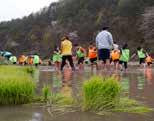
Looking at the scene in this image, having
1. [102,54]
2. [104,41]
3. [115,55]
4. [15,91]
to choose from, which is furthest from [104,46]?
[15,91]

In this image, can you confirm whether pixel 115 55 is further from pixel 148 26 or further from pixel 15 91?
pixel 148 26

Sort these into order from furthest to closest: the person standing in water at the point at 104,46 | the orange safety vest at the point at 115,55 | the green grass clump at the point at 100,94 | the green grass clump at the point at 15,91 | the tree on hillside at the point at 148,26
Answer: the tree on hillside at the point at 148,26, the orange safety vest at the point at 115,55, the person standing in water at the point at 104,46, the green grass clump at the point at 15,91, the green grass clump at the point at 100,94

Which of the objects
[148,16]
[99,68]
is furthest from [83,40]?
[99,68]

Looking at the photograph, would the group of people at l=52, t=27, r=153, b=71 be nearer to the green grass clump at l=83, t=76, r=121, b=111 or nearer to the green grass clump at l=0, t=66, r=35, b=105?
the green grass clump at l=0, t=66, r=35, b=105

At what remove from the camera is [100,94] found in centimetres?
722

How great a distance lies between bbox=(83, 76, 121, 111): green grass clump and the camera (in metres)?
7.20

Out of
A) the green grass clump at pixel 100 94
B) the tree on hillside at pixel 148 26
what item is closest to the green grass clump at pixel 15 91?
the green grass clump at pixel 100 94

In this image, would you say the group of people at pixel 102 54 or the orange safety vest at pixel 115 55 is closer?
the group of people at pixel 102 54

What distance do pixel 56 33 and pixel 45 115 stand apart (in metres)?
71.2

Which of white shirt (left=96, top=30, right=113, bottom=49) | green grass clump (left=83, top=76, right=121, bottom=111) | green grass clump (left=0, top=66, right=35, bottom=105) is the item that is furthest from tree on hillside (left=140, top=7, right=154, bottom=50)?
green grass clump (left=83, top=76, right=121, bottom=111)

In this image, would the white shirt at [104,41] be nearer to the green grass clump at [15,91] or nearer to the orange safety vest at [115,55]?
the orange safety vest at [115,55]

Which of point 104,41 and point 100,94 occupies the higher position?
point 104,41

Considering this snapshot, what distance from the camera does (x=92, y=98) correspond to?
283 inches

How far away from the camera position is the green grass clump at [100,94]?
720cm
